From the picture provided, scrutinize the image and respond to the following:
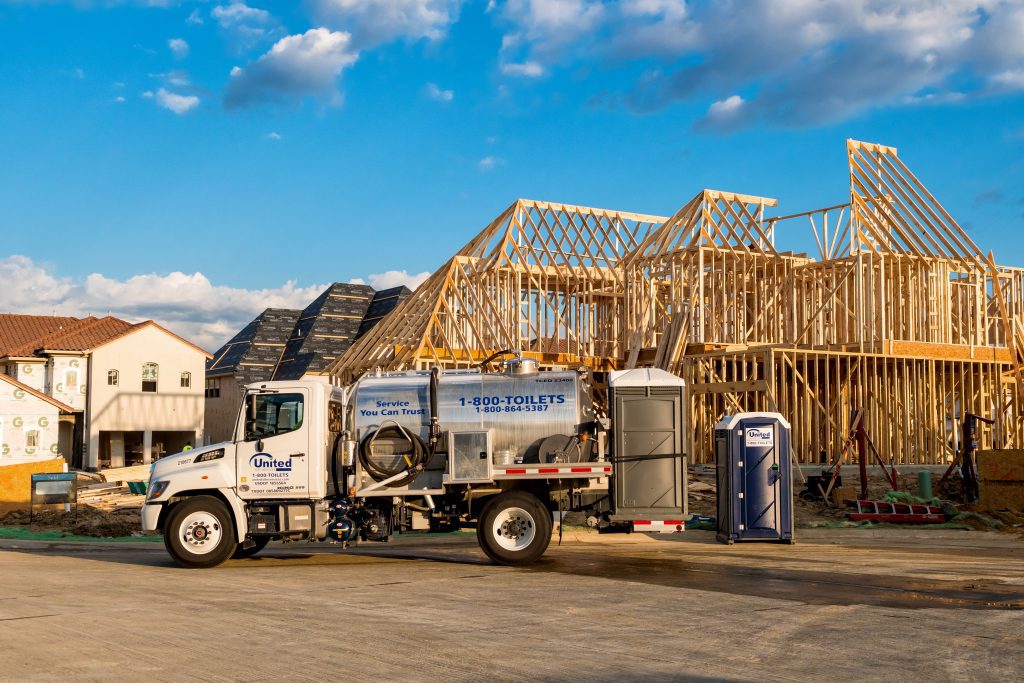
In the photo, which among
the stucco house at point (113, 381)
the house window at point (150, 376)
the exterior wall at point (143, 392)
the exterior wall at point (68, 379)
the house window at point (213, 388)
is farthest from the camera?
the house window at point (213, 388)

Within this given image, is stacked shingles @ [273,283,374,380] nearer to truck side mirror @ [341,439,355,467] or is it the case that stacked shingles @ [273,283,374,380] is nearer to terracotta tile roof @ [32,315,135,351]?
terracotta tile roof @ [32,315,135,351]

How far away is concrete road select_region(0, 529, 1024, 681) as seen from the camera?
349 inches

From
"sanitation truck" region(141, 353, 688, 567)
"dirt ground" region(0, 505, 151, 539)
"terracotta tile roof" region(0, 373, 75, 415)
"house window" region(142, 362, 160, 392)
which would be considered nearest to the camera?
"sanitation truck" region(141, 353, 688, 567)

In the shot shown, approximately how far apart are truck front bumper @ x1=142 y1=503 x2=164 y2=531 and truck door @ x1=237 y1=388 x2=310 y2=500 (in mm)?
1247

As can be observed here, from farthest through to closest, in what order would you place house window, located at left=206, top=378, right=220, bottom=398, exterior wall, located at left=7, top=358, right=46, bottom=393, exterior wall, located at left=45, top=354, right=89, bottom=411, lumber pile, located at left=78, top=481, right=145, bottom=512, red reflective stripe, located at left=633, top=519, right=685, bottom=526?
house window, located at left=206, top=378, right=220, bottom=398 < exterior wall, located at left=45, top=354, right=89, bottom=411 < exterior wall, located at left=7, top=358, right=46, bottom=393 < lumber pile, located at left=78, top=481, right=145, bottom=512 < red reflective stripe, located at left=633, top=519, right=685, bottom=526

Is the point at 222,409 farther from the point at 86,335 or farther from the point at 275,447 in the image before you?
the point at 275,447

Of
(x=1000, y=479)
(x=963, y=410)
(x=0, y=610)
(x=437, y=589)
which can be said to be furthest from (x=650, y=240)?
(x=0, y=610)

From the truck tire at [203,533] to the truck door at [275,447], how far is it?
473 millimetres

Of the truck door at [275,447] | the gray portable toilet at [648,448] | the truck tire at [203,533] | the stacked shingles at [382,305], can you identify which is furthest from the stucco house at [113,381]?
the gray portable toilet at [648,448]

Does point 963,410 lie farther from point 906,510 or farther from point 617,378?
point 617,378

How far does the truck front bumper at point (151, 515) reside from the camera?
52.7ft

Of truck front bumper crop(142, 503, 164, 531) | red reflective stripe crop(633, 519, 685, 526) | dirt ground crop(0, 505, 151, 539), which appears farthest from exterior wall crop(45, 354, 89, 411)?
red reflective stripe crop(633, 519, 685, 526)

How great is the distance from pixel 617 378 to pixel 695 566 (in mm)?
2953

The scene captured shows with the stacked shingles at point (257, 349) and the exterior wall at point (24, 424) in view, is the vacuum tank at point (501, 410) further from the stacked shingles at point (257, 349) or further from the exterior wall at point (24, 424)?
the stacked shingles at point (257, 349)
